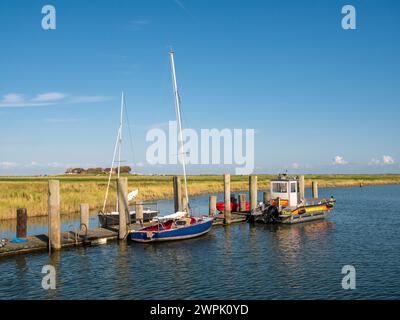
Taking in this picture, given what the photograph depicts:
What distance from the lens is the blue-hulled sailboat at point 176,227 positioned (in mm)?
31516

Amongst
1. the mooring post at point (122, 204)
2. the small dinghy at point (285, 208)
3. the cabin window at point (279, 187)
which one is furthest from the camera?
the cabin window at point (279, 187)

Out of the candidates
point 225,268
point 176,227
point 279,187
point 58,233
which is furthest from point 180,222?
point 279,187

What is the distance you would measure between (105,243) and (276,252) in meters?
12.1

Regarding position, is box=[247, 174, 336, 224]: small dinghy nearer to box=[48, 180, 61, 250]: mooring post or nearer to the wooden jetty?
the wooden jetty

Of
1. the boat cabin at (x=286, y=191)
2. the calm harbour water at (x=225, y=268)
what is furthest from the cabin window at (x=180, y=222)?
the boat cabin at (x=286, y=191)

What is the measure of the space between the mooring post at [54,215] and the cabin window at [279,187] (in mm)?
23257

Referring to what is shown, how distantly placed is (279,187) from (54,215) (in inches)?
934

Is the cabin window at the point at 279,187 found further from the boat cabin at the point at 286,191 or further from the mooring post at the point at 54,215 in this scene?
the mooring post at the point at 54,215

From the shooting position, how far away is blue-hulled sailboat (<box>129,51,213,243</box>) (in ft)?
103

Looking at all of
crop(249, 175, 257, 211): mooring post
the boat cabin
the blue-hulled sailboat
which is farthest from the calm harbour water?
crop(249, 175, 257, 211): mooring post

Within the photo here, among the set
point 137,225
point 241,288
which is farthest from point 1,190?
point 241,288

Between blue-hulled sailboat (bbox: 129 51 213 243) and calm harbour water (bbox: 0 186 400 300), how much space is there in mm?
609

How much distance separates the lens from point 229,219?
41.6 meters
